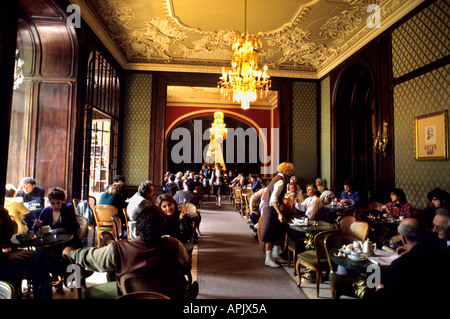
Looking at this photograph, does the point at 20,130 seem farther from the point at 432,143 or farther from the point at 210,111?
the point at 210,111

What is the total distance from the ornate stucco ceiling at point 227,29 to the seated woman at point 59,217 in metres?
4.11

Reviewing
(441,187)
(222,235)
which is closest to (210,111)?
(222,235)

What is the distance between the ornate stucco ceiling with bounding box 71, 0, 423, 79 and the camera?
5801mm

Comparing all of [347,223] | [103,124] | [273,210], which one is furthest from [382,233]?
[103,124]

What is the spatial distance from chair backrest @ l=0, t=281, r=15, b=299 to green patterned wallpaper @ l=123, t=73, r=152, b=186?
24.9ft

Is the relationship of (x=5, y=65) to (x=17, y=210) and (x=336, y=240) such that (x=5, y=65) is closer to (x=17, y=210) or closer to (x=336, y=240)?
(x=17, y=210)

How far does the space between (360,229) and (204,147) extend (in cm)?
1616

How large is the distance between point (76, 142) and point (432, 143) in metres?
6.88

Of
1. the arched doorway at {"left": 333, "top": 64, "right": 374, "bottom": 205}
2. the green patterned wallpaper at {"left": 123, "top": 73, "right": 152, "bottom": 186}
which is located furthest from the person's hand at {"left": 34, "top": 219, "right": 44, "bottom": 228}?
the arched doorway at {"left": 333, "top": 64, "right": 374, "bottom": 205}

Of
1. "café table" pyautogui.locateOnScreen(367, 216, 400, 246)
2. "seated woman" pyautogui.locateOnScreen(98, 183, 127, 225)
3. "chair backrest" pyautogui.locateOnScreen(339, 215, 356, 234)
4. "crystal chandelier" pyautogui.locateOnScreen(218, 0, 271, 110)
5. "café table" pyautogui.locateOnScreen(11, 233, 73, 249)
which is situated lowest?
"café table" pyautogui.locateOnScreen(367, 216, 400, 246)

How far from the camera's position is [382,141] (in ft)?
19.8

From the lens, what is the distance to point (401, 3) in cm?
536

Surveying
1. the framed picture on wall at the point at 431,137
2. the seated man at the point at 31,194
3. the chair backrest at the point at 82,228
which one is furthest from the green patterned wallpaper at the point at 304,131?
the seated man at the point at 31,194

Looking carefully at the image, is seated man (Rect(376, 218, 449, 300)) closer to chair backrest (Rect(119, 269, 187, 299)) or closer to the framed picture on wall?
chair backrest (Rect(119, 269, 187, 299))
